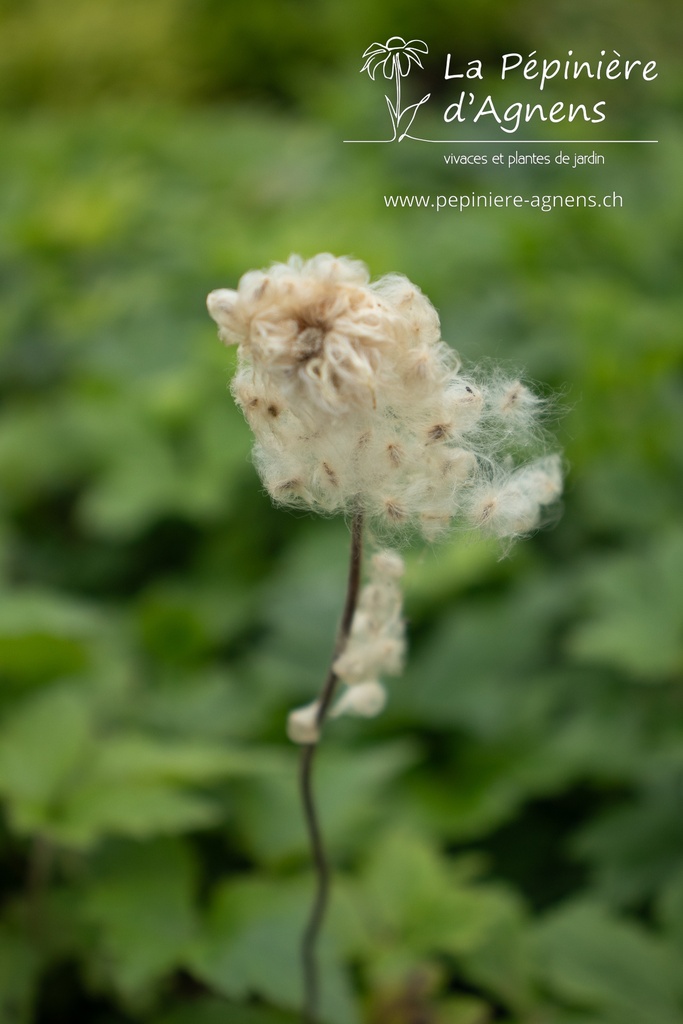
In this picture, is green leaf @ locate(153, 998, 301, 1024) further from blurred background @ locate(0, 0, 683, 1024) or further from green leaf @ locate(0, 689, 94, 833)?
green leaf @ locate(0, 689, 94, 833)

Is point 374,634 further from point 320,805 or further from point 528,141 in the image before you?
point 528,141

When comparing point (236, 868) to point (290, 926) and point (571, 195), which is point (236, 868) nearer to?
point (290, 926)

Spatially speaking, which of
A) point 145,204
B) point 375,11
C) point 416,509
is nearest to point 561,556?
point 416,509

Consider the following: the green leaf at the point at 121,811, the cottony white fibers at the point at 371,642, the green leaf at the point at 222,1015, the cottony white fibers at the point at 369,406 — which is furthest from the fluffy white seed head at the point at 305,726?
the green leaf at the point at 222,1015

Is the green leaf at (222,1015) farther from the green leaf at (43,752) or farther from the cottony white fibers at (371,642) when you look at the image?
the cottony white fibers at (371,642)

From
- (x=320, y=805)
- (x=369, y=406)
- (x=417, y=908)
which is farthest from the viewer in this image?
(x=320, y=805)

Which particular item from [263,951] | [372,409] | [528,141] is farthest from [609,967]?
[528,141]

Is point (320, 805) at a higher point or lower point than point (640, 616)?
lower

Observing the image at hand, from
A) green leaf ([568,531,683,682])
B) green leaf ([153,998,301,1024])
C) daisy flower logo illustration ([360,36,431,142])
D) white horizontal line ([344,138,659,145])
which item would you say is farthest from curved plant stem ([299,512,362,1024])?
white horizontal line ([344,138,659,145])
